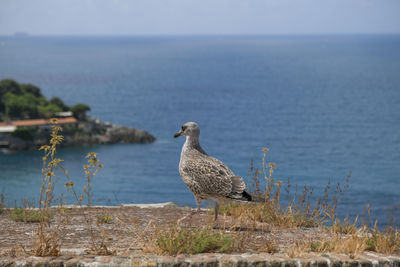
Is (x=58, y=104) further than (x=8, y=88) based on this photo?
Yes

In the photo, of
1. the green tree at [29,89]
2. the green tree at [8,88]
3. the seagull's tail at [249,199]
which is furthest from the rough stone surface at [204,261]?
the green tree at [29,89]

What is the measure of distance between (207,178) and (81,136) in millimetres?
101740

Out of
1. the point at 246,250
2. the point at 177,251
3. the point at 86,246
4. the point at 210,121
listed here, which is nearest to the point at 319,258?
the point at 246,250

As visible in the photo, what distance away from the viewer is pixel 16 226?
10.2 meters

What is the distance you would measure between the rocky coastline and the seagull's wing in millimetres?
94868

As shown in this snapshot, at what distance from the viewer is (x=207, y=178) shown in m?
9.65

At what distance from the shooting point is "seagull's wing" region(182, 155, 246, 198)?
376 inches

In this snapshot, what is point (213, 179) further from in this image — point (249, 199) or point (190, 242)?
point (190, 242)

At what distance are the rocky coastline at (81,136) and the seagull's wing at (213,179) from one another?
94868 millimetres

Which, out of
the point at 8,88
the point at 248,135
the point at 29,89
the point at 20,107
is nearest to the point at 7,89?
the point at 8,88

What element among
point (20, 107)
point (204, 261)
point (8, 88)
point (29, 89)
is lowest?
point (204, 261)

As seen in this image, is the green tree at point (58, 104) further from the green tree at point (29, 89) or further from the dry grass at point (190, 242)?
the dry grass at point (190, 242)

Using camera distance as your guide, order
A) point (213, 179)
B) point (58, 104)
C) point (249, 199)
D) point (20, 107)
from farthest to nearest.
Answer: point (58, 104), point (20, 107), point (213, 179), point (249, 199)

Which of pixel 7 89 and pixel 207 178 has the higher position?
pixel 7 89
